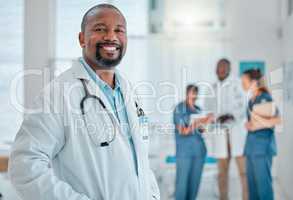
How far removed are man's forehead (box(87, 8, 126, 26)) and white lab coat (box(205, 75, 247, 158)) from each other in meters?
1.64

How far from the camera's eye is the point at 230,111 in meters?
2.48

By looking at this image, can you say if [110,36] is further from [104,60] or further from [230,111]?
[230,111]

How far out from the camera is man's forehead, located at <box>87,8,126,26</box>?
0.97 meters

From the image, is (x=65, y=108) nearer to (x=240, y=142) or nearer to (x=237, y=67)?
(x=240, y=142)

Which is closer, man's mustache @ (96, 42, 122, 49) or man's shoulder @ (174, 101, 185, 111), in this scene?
man's mustache @ (96, 42, 122, 49)

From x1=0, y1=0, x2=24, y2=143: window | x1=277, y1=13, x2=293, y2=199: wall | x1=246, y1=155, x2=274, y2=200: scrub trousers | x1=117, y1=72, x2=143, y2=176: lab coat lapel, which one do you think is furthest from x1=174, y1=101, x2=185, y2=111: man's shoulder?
x1=117, y1=72, x2=143, y2=176: lab coat lapel

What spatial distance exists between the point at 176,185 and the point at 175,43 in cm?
119

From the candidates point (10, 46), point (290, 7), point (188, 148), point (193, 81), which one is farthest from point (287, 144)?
point (10, 46)

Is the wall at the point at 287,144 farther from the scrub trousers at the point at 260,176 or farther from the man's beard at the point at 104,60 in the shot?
the man's beard at the point at 104,60

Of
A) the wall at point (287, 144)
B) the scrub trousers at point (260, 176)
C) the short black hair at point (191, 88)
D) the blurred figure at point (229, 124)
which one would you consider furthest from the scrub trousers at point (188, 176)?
the wall at point (287, 144)

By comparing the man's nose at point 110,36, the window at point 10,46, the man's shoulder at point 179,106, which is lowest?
the man's shoulder at point 179,106

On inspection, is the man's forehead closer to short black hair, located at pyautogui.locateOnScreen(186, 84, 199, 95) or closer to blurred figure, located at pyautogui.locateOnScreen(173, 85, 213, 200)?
blurred figure, located at pyautogui.locateOnScreen(173, 85, 213, 200)

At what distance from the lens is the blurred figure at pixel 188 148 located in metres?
2.58

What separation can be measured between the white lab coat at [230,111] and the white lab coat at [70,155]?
60.9 inches
